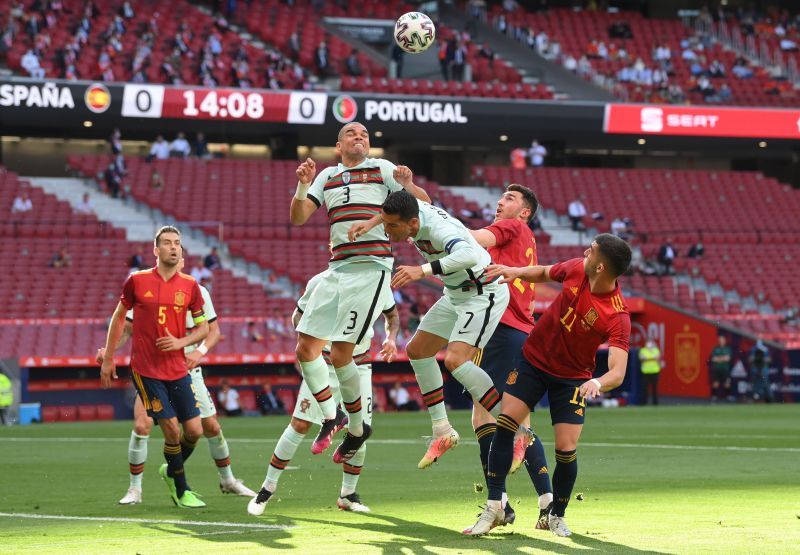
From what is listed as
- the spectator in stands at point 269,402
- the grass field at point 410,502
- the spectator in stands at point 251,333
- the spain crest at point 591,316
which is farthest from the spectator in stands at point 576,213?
the spain crest at point 591,316

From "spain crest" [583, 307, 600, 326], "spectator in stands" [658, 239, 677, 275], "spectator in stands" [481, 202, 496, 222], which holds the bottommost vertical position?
"spain crest" [583, 307, 600, 326]

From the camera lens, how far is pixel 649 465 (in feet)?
52.1

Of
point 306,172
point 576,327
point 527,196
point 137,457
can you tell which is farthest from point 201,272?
point 576,327

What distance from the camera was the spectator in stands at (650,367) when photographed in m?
33.9

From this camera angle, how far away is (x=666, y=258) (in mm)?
41438

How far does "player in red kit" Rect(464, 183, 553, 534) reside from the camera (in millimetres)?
10609

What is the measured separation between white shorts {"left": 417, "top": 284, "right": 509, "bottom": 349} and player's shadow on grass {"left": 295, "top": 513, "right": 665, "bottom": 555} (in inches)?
59.3

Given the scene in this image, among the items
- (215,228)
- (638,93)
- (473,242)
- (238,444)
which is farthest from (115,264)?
(473,242)

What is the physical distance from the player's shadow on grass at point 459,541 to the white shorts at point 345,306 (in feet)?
5.65

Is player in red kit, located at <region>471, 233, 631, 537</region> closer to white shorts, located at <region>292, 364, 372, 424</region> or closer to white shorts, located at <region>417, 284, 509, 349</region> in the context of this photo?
white shorts, located at <region>417, 284, 509, 349</region>

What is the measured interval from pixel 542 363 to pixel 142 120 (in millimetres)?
35183

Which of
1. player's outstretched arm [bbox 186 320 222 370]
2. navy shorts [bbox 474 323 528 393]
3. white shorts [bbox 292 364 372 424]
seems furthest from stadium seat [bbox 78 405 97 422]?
navy shorts [bbox 474 323 528 393]

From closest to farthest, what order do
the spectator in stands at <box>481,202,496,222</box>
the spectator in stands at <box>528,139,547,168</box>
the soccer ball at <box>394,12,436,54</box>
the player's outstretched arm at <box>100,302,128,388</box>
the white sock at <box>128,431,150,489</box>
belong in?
the player's outstretched arm at <box>100,302,128,388</box>
the white sock at <box>128,431,150,489</box>
the soccer ball at <box>394,12,436,54</box>
the spectator in stands at <box>481,202,496,222</box>
the spectator in stands at <box>528,139,547,168</box>

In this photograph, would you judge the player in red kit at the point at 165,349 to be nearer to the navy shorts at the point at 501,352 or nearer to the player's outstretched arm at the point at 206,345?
the player's outstretched arm at the point at 206,345
